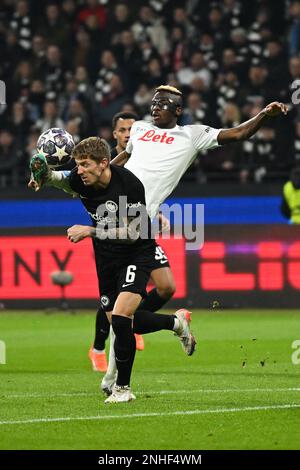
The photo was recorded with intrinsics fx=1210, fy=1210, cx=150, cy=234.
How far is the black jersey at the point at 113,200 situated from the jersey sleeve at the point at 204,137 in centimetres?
108

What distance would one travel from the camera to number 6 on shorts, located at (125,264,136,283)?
9188 mm

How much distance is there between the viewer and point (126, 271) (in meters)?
9.24

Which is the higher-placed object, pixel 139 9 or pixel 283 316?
pixel 139 9

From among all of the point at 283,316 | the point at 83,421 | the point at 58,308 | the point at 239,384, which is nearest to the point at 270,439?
the point at 83,421

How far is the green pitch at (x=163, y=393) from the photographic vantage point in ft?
24.1

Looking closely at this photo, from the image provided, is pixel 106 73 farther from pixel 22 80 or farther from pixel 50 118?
pixel 22 80

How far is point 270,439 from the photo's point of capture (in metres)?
7.24

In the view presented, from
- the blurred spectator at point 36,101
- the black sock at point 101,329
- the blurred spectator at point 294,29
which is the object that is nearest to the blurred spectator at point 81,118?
the blurred spectator at point 36,101

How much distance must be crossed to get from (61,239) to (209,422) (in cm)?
1103

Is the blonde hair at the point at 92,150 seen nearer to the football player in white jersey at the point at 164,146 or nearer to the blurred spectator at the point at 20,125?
the football player in white jersey at the point at 164,146

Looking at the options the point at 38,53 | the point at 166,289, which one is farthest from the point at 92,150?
the point at 38,53

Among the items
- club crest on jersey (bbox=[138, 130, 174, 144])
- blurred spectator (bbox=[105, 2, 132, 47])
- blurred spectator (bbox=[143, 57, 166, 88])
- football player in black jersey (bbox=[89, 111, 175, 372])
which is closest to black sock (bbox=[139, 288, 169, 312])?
football player in black jersey (bbox=[89, 111, 175, 372])

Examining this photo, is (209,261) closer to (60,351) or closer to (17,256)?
(17,256)
